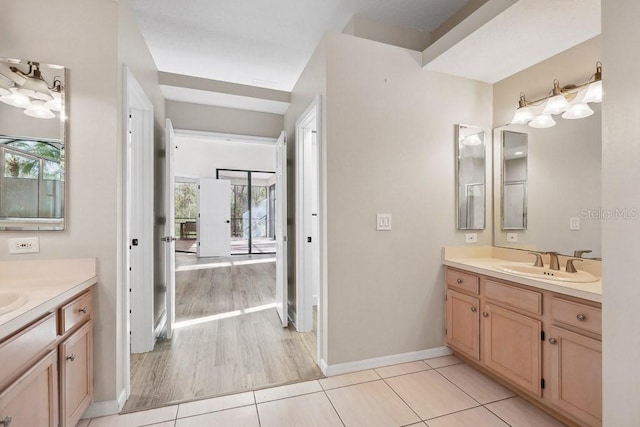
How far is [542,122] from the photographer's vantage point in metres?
2.21

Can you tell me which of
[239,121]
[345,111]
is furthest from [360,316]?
[239,121]

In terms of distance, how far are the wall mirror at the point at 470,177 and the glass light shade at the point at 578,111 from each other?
645 millimetres

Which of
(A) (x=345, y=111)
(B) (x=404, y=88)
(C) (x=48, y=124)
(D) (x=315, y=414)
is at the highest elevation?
(B) (x=404, y=88)

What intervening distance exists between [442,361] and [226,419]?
5.67 feet

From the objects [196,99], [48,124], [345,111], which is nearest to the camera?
[48,124]

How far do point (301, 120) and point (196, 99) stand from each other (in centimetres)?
143

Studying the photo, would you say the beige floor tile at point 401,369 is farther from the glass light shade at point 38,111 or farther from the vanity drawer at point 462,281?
the glass light shade at point 38,111

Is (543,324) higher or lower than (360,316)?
higher

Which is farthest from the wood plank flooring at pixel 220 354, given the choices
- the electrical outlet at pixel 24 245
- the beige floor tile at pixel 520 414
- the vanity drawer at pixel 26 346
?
the beige floor tile at pixel 520 414

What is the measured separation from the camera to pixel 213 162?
7.79 m

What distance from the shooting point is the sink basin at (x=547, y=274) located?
1739mm

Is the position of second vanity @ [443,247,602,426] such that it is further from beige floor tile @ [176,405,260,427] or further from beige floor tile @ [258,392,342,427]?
beige floor tile @ [176,405,260,427]

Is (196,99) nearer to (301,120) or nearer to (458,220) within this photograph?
(301,120)

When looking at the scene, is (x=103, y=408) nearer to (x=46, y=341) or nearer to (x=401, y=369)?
(x=46, y=341)
